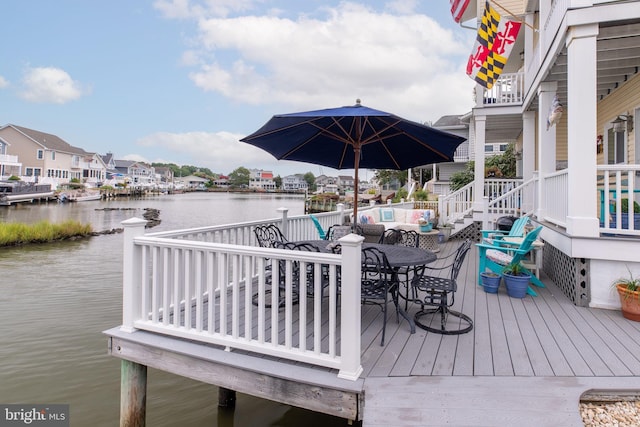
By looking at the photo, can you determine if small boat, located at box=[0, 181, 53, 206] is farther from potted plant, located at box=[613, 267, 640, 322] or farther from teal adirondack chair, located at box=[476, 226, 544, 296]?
potted plant, located at box=[613, 267, 640, 322]

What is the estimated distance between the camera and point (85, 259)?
1252 cm

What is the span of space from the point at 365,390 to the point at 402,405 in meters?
0.25

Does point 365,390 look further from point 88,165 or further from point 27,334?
point 88,165

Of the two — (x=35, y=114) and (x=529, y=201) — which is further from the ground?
(x=35, y=114)

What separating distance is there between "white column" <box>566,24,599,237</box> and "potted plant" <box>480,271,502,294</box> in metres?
1.02

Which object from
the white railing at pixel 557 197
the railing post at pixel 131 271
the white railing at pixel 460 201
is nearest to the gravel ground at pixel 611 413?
the white railing at pixel 557 197

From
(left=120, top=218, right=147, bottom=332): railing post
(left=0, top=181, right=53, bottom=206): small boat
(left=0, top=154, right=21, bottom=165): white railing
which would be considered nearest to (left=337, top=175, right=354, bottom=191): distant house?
(left=0, top=181, right=53, bottom=206): small boat

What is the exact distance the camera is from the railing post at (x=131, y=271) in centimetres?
319

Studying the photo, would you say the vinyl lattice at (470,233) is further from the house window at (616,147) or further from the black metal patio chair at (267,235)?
the black metal patio chair at (267,235)

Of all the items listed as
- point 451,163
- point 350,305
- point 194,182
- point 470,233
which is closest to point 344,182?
point 194,182

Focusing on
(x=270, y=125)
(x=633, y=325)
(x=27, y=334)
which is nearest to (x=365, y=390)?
(x=270, y=125)

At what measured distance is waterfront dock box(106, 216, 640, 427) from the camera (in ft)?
7.09

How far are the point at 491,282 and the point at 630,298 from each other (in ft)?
4.55

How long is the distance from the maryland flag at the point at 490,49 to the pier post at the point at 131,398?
8255 mm
